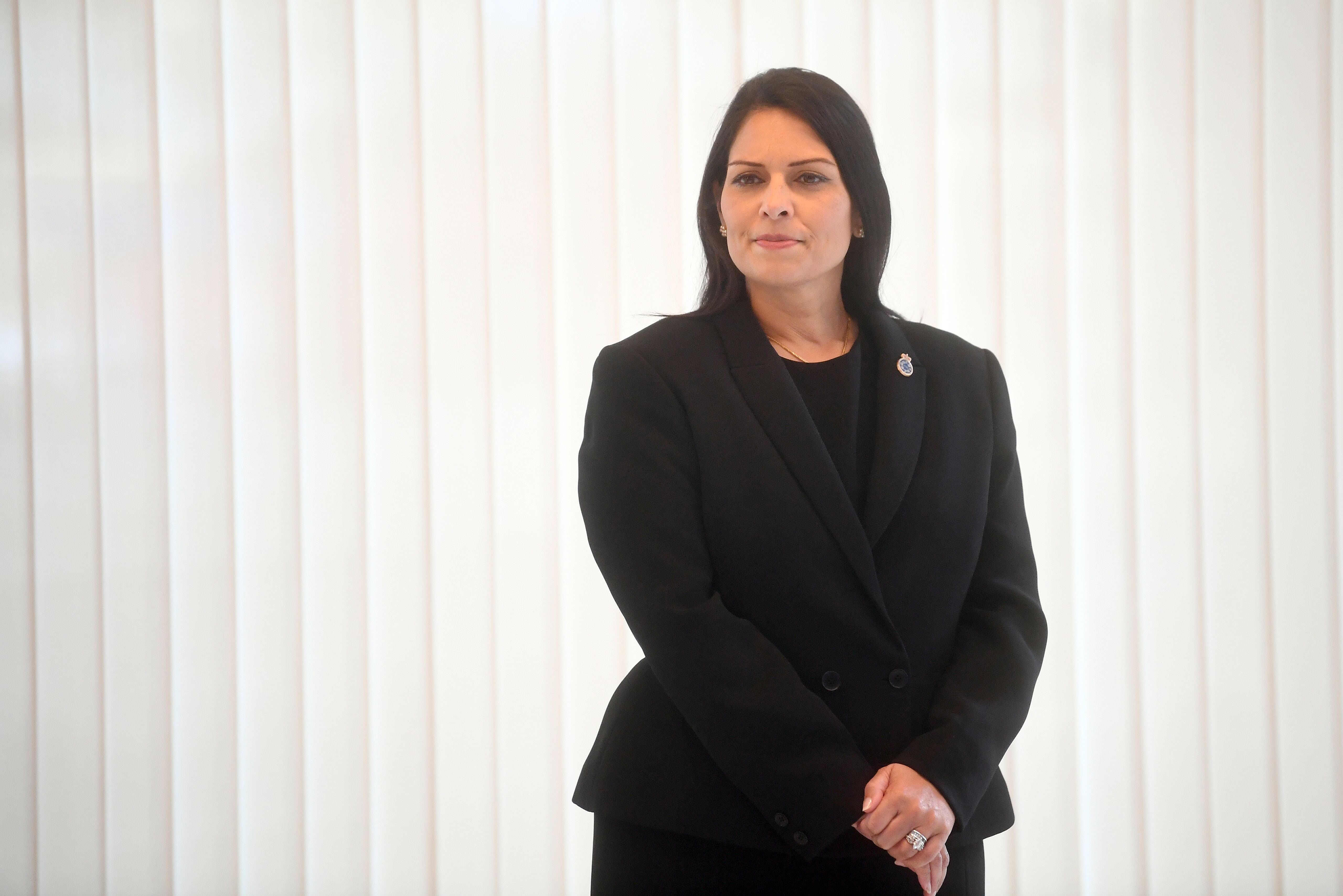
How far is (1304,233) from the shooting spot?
2.43 meters

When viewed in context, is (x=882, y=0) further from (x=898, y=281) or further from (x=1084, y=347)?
(x=1084, y=347)

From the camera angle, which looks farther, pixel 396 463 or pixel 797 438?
pixel 396 463

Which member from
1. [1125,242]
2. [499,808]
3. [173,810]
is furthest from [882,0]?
[173,810]

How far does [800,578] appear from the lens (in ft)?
4.25

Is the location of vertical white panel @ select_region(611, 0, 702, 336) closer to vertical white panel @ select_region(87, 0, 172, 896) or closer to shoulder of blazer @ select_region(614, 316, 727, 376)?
shoulder of blazer @ select_region(614, 316, 727, 376)

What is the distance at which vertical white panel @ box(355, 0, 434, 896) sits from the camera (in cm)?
242

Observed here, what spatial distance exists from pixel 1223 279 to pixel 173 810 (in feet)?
9.21

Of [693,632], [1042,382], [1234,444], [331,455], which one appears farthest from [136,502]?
[1234,444]

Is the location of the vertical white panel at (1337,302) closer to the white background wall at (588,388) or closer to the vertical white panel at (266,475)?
the white background wall at (588,388)

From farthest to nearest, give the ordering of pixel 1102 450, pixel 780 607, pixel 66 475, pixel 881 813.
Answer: pixel 66 475 → pixel 1102 450 → pixel 780 607 → pixel 881 813

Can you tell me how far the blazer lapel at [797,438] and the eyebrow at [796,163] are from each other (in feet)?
0.71

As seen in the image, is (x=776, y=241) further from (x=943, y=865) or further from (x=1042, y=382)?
(x=1042, y=382)

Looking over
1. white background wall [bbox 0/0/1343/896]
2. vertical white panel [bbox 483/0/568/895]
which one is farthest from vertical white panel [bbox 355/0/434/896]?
vertical white panel [bbox 483/0/568/895]

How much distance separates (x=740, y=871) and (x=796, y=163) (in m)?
0.93
